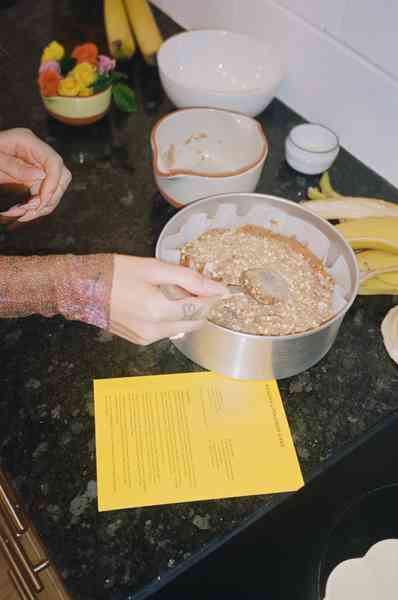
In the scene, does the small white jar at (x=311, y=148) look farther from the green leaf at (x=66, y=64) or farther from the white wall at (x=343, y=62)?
the green leaf at (x=66, y=64)

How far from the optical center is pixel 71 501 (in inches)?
26.7

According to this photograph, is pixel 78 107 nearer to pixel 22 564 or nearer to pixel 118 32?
pixel 118 32

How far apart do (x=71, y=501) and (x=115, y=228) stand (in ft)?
1.64

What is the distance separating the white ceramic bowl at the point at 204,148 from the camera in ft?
3.12

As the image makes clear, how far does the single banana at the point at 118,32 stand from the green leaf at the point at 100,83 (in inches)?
9.5

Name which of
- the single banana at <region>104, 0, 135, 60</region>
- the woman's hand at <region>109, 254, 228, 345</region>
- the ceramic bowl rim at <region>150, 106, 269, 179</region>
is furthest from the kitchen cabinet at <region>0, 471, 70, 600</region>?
the single banana at <region>104, 0, 135, 60</region>

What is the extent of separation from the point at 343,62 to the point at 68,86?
54 cm

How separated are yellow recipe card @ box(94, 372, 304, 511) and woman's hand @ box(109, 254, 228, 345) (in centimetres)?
11

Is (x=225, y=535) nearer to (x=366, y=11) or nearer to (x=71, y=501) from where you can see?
(x=71, y=501)

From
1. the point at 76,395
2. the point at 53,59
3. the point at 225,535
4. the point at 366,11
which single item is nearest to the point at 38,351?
the point at 76,395

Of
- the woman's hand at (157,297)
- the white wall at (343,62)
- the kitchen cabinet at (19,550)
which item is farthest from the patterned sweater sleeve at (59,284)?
the white wall at (343,62)

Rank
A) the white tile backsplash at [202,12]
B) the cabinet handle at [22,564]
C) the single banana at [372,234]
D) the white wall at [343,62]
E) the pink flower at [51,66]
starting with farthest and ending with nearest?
the white tile backsplash at [202,12], the pink flower at [51,66], the white wall at [343,62], the single banana at [372,234], the cabinet handle at [22,564]

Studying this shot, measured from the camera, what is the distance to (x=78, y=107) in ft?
3.75

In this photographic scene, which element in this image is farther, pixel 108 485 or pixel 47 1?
pixel 47 1
